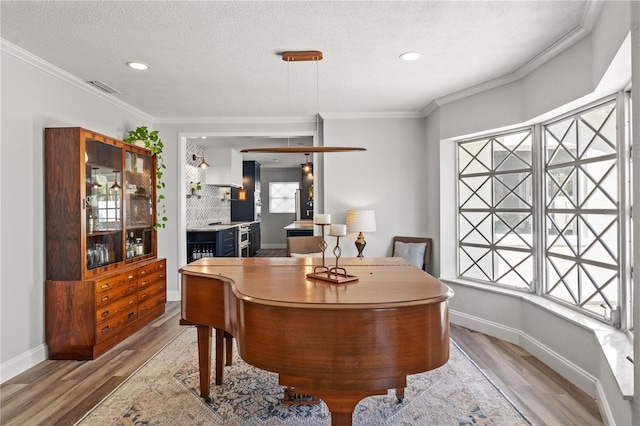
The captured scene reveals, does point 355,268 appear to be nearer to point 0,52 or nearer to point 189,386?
point 189,386

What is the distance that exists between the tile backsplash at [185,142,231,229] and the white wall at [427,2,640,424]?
408cm

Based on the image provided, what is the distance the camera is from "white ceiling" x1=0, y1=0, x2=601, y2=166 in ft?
7.36

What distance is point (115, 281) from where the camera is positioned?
3.33 meters

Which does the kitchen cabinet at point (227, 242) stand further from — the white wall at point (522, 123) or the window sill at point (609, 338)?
the window sill at point (609, 338)

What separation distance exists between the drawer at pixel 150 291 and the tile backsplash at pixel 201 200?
6.42ft

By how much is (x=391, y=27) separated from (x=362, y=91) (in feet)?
4.47

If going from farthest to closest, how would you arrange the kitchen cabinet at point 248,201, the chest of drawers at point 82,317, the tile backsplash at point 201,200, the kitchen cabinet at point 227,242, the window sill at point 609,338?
the kitchen cabinet at point 248,201
the tile backsplash at point 201,200
the kitchen cabinet at point 227,242
the chest of drawers at point 82,317
the window sill at point 609,338

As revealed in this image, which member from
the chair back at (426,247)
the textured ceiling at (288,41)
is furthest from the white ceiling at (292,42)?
the chair back at (426,247)

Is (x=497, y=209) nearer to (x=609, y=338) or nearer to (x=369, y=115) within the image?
(x=609, y=338)

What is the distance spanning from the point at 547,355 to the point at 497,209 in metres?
1.46

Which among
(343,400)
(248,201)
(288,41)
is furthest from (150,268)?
(248,201)

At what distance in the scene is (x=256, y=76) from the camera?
3.37 metres

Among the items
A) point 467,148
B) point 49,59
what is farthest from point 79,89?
point 467,148

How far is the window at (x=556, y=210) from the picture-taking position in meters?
2.47
